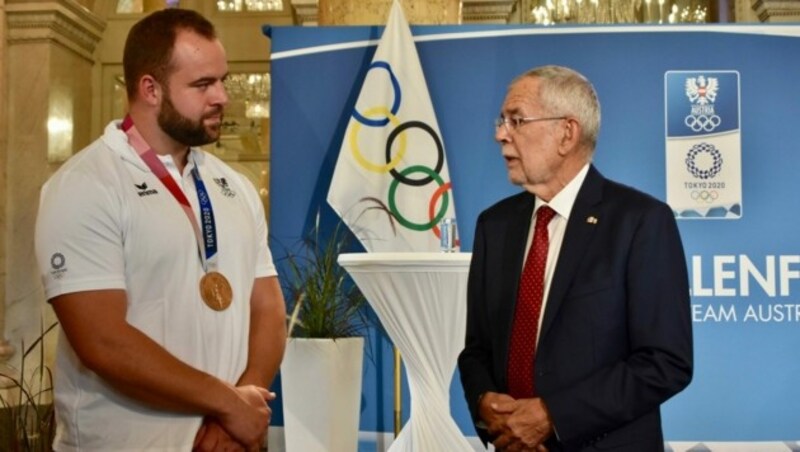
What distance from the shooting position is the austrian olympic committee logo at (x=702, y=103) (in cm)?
517

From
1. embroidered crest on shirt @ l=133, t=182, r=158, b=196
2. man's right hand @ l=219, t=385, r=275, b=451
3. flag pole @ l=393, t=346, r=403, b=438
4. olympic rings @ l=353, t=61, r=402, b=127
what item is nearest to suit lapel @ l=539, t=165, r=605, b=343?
man's right hand @ l=219, t=385, r=275, b=451

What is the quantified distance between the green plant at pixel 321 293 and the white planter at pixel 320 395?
3.5 inches

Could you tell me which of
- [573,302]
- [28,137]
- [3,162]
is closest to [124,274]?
[573,302]

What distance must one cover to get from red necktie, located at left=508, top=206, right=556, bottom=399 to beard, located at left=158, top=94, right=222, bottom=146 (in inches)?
27.6

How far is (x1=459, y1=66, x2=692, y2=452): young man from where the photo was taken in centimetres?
210

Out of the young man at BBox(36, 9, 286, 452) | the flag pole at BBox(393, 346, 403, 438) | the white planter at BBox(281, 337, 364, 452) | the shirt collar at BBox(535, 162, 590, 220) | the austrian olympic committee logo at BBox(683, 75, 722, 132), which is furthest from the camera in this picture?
the austrian olympic committee logo at BBox(683, 75, 722, 132)

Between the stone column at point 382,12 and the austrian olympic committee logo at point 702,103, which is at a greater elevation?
the stone column at point 382,12

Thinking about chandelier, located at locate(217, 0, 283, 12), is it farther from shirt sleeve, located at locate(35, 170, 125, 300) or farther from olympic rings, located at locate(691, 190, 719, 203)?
shirt sleeve, located at locate(35, 170, 125, 300)

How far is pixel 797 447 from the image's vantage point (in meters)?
5.08

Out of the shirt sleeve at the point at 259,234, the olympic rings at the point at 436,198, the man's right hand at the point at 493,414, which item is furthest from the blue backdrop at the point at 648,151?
the man's right hand at the point at 493,414

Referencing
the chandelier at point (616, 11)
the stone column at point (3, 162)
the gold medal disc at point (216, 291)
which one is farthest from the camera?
the chandelier at point (616, 11)

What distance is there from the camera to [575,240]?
2221mm

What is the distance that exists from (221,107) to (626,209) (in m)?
0.82

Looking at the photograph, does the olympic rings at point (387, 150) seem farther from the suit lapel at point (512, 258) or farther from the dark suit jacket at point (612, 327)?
the dark suit jacket at point (612, 327)
